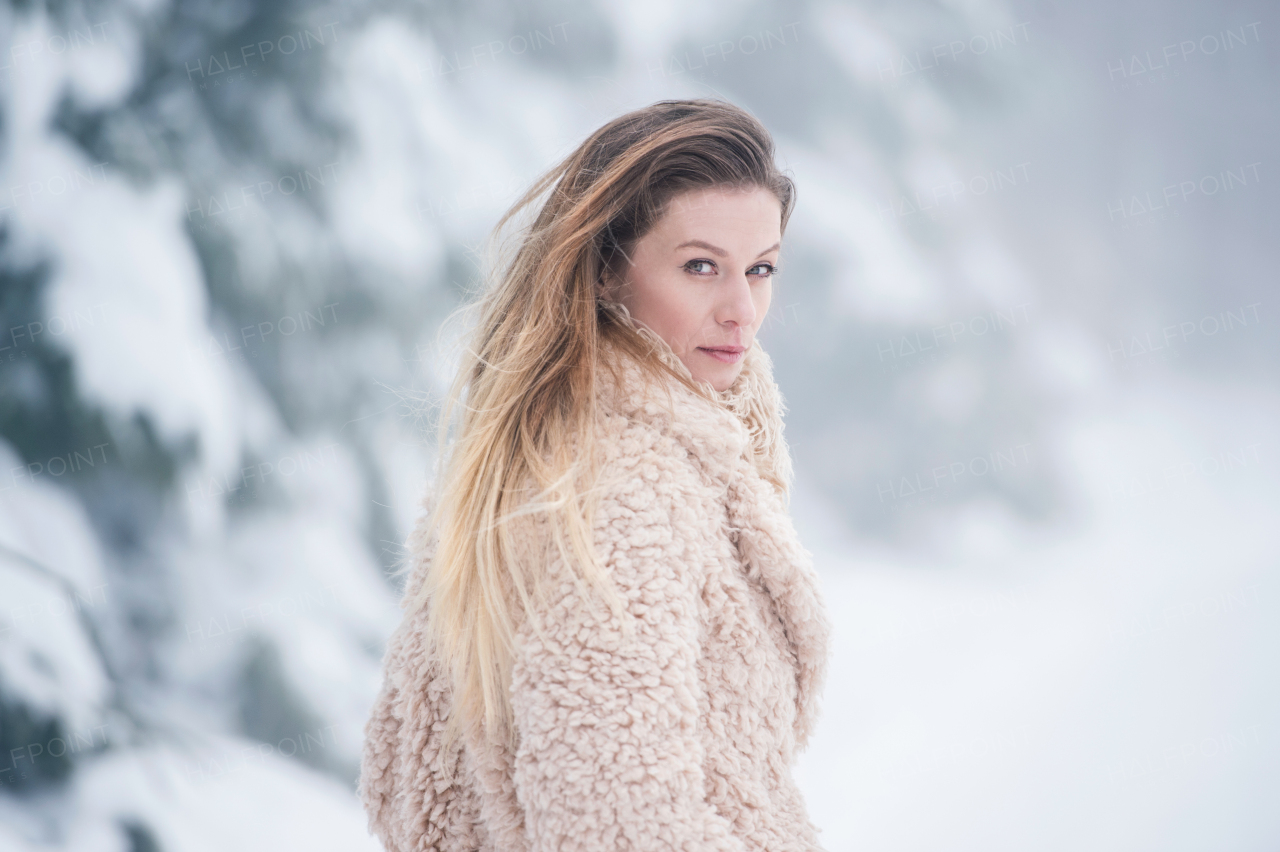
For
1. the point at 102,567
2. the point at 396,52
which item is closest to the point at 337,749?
the point at 102,567

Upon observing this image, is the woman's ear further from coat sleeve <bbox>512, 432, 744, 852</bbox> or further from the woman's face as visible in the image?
coat sleeve <bbox>512, 432, 744, 852</bbox>

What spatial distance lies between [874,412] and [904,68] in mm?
1093

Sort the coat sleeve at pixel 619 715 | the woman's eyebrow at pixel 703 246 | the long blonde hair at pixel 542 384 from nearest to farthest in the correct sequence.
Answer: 1. the coat sleeve at pixel 619 715
2. the long blonde hair at pixel 542 384
3. the woman's eyebrow at pixel 703 246

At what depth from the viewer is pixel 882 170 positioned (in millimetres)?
2676

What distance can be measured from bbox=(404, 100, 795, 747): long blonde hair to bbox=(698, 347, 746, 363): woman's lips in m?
0.04

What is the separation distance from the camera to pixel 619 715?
688 millimetres

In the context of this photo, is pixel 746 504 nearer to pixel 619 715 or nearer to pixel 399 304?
pixel 619 715

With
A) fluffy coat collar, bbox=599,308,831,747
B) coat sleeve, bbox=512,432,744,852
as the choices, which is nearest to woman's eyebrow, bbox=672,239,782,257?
fluffy coat collar, bbox=599,308,831,747

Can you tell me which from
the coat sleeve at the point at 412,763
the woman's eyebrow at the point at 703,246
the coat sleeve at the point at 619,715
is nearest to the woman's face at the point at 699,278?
the woman's eyebrow at the point at 703,246

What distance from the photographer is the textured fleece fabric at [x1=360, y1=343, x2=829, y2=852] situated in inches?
27.0

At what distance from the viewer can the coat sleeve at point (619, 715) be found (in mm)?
675

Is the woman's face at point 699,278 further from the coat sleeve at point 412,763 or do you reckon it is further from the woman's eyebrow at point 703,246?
the coat sleeve at point 412,763

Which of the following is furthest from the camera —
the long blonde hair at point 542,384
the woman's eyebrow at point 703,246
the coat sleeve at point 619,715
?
the woman's eyebrow at point 703,246

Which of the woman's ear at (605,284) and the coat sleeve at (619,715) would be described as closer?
the coat sleeve at (619,715)
